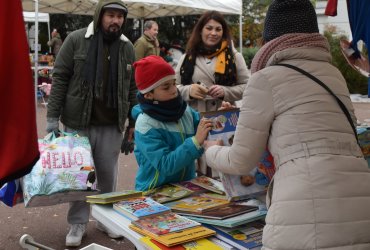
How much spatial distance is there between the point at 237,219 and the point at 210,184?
574 millimetres

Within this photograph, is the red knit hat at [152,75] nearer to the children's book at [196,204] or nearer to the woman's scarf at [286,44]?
the children's book at [196,204]

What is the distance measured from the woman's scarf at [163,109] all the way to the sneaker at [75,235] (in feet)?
6.04

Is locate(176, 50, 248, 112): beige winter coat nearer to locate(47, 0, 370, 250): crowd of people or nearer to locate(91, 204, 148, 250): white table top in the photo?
Answer: locate(47, 0, 370, 250): crowd of people

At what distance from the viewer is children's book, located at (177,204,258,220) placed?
1964 mm

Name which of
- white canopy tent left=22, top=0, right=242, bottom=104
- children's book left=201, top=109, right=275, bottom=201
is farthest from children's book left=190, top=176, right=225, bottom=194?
white canopy tent left=22, top=0, right=242, bottom=104


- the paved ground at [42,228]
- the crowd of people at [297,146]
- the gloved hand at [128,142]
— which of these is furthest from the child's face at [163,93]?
the paved ground at [42,228]

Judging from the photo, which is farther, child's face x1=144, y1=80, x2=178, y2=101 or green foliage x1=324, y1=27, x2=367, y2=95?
green foliage x1=324, y1=27, x2=367, y2=95

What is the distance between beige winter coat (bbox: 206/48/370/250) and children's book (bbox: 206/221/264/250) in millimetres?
142

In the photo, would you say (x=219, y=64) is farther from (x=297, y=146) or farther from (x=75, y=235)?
(x=297, y=146)

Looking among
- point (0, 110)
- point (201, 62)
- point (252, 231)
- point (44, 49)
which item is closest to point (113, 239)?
point (201, 62)

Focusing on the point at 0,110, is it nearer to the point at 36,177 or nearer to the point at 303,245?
the point at 303,245

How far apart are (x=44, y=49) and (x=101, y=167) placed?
2261 cm

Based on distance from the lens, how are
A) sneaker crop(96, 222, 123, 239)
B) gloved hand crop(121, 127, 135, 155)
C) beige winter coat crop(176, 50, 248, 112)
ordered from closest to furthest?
beige winter coat crop(176, 50, 248, 112)
gloved hand crop(121, 127, 135, 155)
sneaker crop(96, 222, 123, 239)

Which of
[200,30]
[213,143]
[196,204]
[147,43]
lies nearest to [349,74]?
[147,43]
